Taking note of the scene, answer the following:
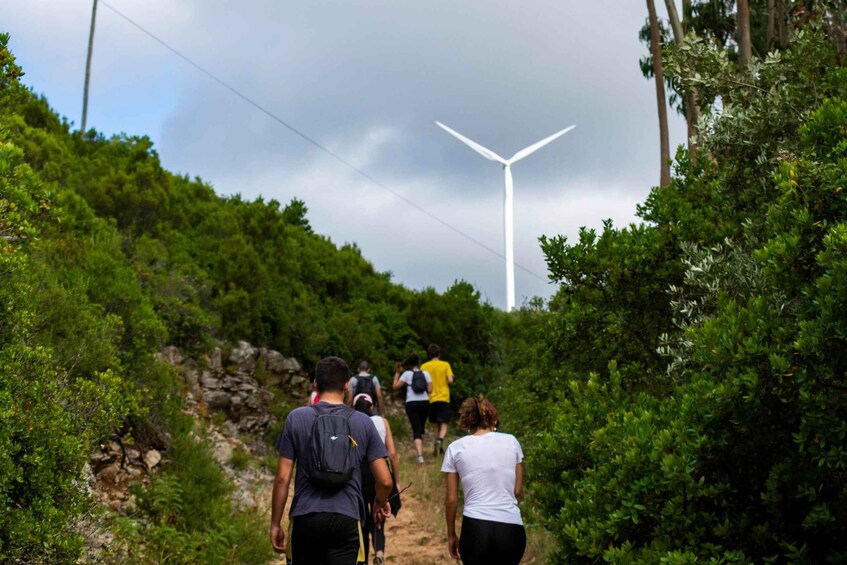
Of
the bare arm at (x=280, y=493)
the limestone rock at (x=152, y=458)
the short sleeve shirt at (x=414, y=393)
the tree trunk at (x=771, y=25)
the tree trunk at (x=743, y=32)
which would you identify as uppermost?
the tree trunk at (x=771, y=25)

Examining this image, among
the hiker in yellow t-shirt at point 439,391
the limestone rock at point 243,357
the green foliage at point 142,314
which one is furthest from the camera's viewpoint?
the limestone rock at point 243,357

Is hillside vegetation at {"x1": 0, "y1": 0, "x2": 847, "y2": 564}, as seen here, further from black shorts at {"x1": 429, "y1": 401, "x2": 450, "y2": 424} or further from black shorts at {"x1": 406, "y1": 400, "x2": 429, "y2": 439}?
black shorts at {"x1": 429, "y1": 401, "x2": 450, "y2": 424}

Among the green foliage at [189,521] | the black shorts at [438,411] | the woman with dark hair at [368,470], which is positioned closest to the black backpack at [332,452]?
the woman with dark hair at [368,470]

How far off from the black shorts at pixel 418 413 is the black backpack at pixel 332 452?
968 cm

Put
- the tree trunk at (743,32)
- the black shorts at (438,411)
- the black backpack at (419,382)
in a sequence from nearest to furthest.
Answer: the tree trunk at (743,32) → the black backpack at (419,382) → the black shorts at (438,411)

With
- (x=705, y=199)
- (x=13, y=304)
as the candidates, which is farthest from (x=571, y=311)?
(x=13, y=304)

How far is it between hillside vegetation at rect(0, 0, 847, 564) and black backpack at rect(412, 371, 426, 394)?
164 cm

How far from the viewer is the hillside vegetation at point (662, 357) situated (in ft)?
15.1

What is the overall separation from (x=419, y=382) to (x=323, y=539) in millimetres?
9671

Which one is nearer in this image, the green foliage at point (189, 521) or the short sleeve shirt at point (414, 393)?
the green foliage at point (189, 521)

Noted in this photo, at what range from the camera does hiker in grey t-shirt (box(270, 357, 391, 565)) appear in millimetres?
4770

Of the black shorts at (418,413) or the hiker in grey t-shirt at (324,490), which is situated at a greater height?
the black shorts at (418,413)

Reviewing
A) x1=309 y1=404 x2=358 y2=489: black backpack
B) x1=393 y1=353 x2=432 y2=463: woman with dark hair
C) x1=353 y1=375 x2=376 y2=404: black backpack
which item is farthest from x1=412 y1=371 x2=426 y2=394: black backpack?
x1=309 y1=404 x2=358 y2=489: black backpack

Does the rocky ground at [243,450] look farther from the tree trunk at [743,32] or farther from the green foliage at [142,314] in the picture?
the tree trunk at [743,32]
